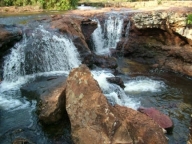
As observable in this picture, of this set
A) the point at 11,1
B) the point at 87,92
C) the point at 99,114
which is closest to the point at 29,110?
the point at 87,92

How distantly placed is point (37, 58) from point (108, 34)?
17.3 ft

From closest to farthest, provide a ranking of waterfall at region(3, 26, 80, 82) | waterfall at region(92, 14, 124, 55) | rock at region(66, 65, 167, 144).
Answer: rock at region(66, 65, 167, 144), waterfall at region(3, 26, 80, 82), waterfall at region(92, 14, 124, 55)

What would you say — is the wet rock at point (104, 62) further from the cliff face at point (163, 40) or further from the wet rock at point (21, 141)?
the wet rock at point (21, 141)

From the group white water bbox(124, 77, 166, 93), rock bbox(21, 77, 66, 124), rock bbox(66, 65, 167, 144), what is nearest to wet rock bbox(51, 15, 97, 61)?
white water bbox(124, 77, 166, 93)

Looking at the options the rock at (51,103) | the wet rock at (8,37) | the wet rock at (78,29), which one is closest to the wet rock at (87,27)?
the wet rock at (78,29)

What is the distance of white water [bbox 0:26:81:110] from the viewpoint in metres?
8.75

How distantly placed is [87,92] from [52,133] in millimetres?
1503

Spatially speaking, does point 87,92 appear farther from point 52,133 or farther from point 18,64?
point 18,64

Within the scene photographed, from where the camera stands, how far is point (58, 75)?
8703 mm


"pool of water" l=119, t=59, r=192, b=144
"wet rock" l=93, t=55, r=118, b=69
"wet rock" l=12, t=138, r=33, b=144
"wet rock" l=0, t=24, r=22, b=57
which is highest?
"wet rock" l=0, t=24, r=22, b=57

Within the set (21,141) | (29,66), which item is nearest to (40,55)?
(29,66)

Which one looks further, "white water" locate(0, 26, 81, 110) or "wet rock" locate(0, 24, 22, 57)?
"wet rock" locate(0, 24, 22, 57)

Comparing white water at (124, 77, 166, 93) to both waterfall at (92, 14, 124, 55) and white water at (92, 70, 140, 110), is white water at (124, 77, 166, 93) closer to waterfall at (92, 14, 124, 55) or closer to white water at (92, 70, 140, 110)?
white water at (92, 70, 140, 110)

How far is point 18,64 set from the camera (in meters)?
9.04
